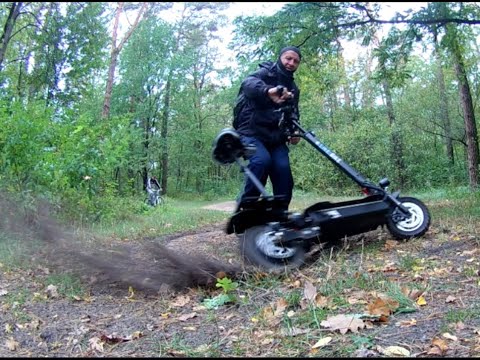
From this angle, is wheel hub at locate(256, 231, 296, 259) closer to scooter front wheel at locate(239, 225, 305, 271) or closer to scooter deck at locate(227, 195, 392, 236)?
scooter front wheel at locate(239, 225, 305, 271)

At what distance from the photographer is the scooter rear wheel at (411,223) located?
4.13 meters

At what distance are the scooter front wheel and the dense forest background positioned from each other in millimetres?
3463

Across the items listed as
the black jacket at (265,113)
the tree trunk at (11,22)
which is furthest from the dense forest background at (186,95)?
the black jacket at (265,113)

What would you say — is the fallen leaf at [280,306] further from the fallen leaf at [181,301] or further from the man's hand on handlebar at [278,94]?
the man's hand on handlebar at [278,94]

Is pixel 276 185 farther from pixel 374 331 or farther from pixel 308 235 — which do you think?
pixel 374 331

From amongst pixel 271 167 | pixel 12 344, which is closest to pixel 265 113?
pixel 271 167

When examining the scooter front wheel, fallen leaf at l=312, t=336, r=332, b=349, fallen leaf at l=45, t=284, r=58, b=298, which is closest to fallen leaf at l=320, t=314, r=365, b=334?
fallen leaf at l=312, t=336, r=332, b=349

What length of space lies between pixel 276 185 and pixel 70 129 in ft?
14.7

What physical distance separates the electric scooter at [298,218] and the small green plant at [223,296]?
0.40m

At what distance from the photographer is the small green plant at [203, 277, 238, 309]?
9.70 ft

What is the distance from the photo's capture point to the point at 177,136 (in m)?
32.3

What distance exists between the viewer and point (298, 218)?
3.67 m

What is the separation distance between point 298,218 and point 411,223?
47.8 inches

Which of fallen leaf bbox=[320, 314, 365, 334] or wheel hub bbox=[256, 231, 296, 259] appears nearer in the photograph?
fallen leaf bbox=[320, 314, 365, 334]
